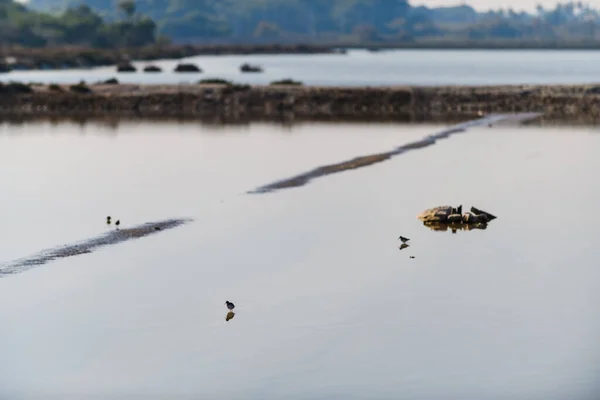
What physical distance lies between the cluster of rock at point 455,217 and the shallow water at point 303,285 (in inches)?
16.3

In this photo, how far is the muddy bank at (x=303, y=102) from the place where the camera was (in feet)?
244

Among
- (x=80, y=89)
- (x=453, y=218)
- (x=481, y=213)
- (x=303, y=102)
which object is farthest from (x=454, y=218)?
→ (x=80, y=89)

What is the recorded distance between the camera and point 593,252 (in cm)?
2905

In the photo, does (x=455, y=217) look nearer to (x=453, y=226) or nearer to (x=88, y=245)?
(x=453, y=226)

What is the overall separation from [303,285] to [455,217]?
9115 mm

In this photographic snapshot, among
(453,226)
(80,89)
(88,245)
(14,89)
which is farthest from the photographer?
(80,89)

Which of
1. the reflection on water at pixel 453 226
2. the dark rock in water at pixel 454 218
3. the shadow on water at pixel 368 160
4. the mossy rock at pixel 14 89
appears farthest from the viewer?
the mossy rock at pixel 14 89

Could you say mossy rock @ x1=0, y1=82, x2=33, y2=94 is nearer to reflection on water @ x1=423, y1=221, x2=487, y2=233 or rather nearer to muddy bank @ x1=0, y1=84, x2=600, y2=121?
muddy bank @ x1=0, y1=84, x2=600, y2=121

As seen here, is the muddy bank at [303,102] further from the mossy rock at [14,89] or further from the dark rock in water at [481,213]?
the dark rock in water at [481,213]

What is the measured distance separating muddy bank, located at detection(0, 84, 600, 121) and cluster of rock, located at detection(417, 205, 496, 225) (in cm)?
3904

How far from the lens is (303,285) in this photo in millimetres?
25391

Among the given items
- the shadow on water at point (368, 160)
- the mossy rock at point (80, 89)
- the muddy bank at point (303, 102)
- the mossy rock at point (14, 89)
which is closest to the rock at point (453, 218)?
the shadow on water at point (368, 160)

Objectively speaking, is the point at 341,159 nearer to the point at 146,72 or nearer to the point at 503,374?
the point at 503,374

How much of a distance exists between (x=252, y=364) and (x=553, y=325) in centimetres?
600
